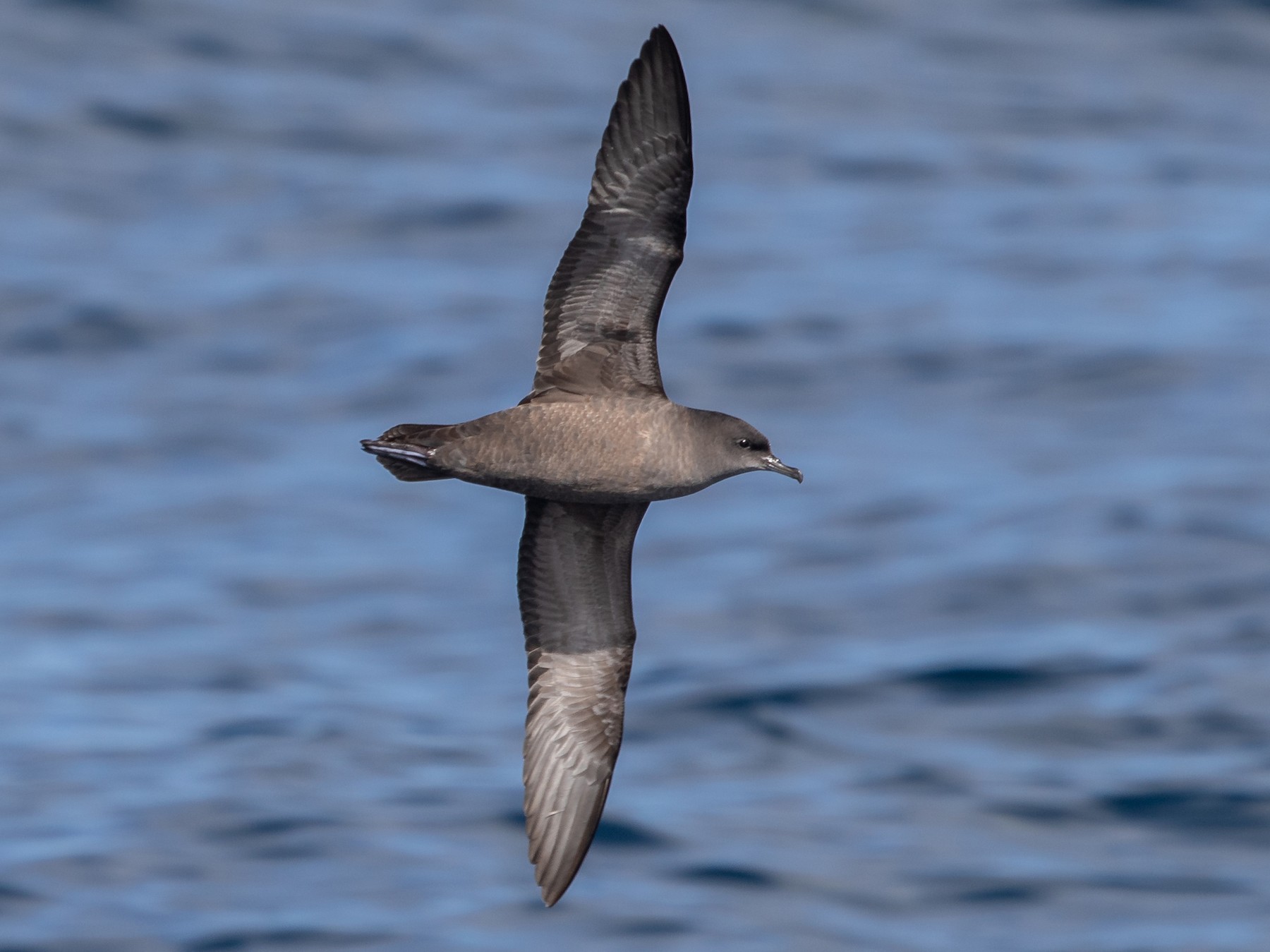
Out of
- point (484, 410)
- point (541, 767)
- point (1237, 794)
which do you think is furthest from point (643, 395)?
point (484, 410)

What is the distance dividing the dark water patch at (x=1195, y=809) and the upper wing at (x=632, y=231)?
923cm

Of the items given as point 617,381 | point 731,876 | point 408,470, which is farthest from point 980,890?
point 408,470

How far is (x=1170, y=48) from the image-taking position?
3741 cm

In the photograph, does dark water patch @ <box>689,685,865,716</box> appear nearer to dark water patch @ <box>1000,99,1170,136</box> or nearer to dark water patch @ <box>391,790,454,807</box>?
dark water patch @ <box>391,790,454,807</box>

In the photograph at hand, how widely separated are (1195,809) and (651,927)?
4.63 m

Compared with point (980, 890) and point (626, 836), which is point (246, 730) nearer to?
point (626, 836)

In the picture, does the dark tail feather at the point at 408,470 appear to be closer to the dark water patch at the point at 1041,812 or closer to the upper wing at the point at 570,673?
the upper wing at the point at 570,673

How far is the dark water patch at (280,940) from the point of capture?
14391 millimetres

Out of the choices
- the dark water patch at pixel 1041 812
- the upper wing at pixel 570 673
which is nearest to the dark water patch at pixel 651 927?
the dark water patch at pixel 1041 812

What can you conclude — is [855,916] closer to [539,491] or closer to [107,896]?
[107,896]

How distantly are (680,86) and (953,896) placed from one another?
9.08 metres

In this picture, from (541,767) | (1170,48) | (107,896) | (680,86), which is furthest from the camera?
(1170,48)

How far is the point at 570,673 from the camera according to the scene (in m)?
9.36

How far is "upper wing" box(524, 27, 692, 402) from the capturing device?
7.95 meters
